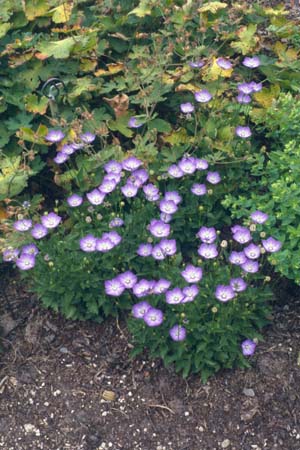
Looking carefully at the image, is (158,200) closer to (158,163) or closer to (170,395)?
(158,163)

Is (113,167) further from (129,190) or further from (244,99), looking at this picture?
(244,99)

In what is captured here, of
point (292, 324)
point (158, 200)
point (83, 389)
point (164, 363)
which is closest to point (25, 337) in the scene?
point (83, 389)

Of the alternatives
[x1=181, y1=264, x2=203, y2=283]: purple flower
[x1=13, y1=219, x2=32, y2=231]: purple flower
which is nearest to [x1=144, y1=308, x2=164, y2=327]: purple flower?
[x1=181, y1=264, x2=203, y2=283]: purple flower

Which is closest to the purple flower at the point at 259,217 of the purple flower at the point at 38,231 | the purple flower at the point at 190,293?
the purple flower at the point at 190,293

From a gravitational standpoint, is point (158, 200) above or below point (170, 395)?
above

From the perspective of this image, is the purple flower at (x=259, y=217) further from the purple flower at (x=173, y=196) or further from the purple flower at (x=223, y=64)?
the purple flower at (x=223, y=64)

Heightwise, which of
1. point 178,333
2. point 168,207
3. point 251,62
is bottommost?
point 178,333

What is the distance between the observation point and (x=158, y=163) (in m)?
3.48

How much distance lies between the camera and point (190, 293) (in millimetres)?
2840

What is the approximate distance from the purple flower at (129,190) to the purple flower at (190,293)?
0.63 metres

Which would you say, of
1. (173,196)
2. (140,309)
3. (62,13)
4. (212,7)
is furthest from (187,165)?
(62,13)

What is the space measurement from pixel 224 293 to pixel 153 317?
339 mm

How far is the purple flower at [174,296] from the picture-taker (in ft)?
9.38

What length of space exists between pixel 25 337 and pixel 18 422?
0.48 metres
